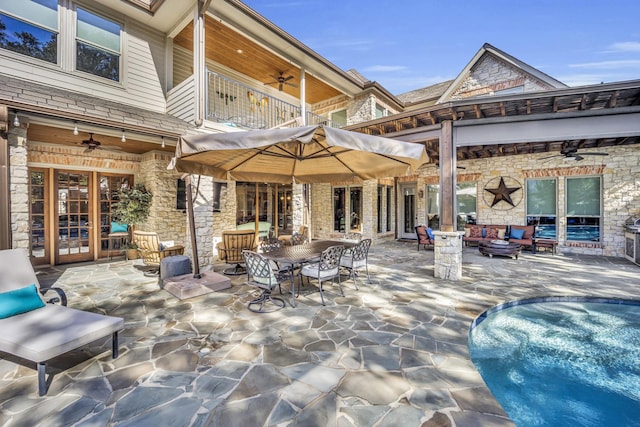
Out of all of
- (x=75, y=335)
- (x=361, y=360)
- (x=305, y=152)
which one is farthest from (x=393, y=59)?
(x=75, y=335)

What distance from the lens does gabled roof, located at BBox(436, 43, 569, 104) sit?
9594mm

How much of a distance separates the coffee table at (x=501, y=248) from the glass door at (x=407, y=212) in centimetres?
388

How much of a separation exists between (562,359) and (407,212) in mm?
9258

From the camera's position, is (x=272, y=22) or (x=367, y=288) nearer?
(x=367, y=288)

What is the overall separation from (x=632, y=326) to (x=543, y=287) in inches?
51.6

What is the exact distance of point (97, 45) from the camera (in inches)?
241

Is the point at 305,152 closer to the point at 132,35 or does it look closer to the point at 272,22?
the point at 272,22

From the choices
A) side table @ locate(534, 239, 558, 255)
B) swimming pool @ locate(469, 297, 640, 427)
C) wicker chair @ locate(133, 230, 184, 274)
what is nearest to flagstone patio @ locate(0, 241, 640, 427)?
swimming pool @ locate(469, 297, 640, 427)

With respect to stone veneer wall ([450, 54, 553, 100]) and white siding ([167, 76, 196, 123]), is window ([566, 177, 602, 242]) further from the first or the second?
white siding ([167, 76, 196, 123])

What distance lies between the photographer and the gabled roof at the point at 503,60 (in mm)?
9594

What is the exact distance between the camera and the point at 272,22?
680 centimetres

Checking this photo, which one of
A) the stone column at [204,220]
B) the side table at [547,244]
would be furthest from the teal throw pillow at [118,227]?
the side table at [547,244]

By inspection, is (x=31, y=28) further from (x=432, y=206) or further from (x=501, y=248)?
(x=432, y=206)

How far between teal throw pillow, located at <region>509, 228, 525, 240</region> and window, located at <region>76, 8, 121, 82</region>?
12.1 meters
